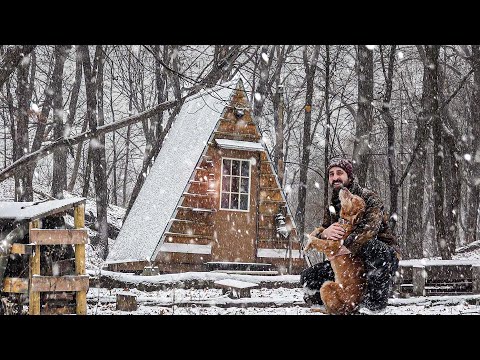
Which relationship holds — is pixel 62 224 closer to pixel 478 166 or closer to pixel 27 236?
pixel 27 236

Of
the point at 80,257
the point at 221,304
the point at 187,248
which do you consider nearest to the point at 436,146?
the point at 187,248

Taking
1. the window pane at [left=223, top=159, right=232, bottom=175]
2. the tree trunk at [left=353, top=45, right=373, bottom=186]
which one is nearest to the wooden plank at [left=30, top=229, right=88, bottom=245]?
the window pane at [left=223, top=159, right=232, bottom=175]

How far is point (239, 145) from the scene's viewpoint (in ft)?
36.1

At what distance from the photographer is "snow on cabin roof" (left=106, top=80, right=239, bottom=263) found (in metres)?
10.5

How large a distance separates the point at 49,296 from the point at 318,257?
2477cm

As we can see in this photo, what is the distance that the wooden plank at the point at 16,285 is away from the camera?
498cm

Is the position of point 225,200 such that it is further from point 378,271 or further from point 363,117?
point 378,271

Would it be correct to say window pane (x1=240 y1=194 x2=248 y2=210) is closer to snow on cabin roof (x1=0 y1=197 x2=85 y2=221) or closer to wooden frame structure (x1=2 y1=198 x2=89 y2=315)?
wooden frame structure (x1=2 y1=198 x2=89 y2=315)

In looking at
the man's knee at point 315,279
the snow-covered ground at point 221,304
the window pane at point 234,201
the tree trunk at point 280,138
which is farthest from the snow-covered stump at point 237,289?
the tree trunk at point 280,138

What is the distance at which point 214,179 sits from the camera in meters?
10.9

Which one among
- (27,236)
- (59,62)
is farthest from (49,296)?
(59,62)

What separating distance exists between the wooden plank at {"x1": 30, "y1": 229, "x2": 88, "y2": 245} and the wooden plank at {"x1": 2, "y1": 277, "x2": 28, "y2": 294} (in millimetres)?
344

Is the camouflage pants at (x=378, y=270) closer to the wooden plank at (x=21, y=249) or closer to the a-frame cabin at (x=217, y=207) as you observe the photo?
the wooden plank at (x=21, y=249)

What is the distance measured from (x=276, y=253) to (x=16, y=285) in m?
6.96
